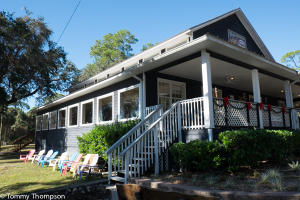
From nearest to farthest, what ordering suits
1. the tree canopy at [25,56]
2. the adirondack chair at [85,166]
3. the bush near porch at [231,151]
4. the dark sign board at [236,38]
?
the bush near porch at [231,151]
the adirondack chair at [85,166]
the dark sign board at [236,38]
the tree canopy at [25,56]

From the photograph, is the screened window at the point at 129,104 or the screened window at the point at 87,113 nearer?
the screened window at the point at 129,104

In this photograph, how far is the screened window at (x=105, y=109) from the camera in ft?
38.0

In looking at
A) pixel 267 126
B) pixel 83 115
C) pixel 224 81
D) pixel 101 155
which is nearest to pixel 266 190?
pixel 267 126

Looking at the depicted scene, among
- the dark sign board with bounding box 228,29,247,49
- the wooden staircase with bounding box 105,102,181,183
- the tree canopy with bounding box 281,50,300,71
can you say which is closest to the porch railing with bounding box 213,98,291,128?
the wooden staircase with bounding box 105,102,181,183

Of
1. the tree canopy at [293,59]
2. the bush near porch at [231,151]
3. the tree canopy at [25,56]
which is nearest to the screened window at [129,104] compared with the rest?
the bush near porch at [231,151]

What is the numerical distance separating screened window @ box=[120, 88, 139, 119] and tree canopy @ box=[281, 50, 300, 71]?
3920 cm

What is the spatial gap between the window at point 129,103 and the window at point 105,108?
38.1 inches

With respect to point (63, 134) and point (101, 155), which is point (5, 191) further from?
point (63, 134)

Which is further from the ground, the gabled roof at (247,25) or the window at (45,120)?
the gabled roof at (247,25)

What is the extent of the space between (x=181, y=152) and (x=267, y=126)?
15.7 feet

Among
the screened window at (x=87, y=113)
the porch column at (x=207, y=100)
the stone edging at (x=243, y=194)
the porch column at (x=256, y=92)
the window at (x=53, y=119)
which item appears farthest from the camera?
the window at (x=53, y=119)

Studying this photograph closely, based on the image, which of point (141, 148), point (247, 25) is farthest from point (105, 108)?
point (247, 25)

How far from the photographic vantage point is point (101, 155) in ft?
28.4

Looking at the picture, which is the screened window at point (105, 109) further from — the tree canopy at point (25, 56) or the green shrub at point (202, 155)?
the tree canopy at point (25, 56)
